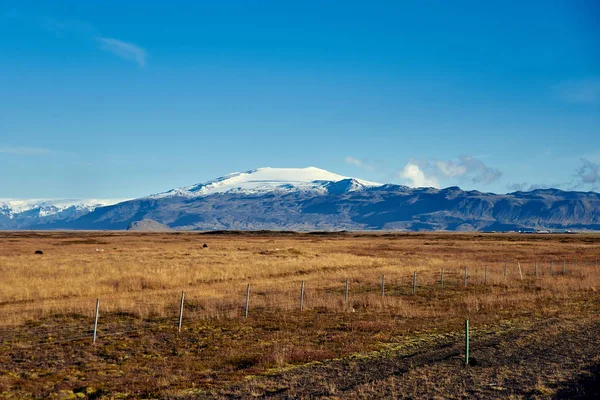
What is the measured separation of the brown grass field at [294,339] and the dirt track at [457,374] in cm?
5

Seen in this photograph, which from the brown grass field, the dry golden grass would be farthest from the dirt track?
the dry golden grass

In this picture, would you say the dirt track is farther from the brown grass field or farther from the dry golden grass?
the dry golden grass

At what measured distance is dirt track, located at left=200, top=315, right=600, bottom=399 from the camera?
14.2 meters

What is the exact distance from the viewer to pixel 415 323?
25.0 metres

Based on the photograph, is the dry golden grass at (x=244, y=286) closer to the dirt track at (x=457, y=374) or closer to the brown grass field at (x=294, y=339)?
the brown grass field at (x=294, y=339)

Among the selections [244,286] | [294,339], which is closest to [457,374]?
[294,339]

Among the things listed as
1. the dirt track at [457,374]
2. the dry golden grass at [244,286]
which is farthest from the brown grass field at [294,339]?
the dry golden grass at [244,286]

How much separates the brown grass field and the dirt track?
50 mm

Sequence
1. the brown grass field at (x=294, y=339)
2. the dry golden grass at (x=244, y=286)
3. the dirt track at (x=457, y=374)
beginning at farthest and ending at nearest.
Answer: the dry golden grass at (x=244, y=286) < the brown grass field at (x=294, y=339) < the dirt track at (x=457, y=374)

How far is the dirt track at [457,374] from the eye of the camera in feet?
46.5

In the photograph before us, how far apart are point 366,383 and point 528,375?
15.9 ft

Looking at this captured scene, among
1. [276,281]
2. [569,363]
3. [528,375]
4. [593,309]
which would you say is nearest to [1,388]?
[528,375]

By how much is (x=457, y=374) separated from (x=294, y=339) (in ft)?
23.7

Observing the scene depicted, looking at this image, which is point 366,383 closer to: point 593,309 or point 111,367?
point 111,367
